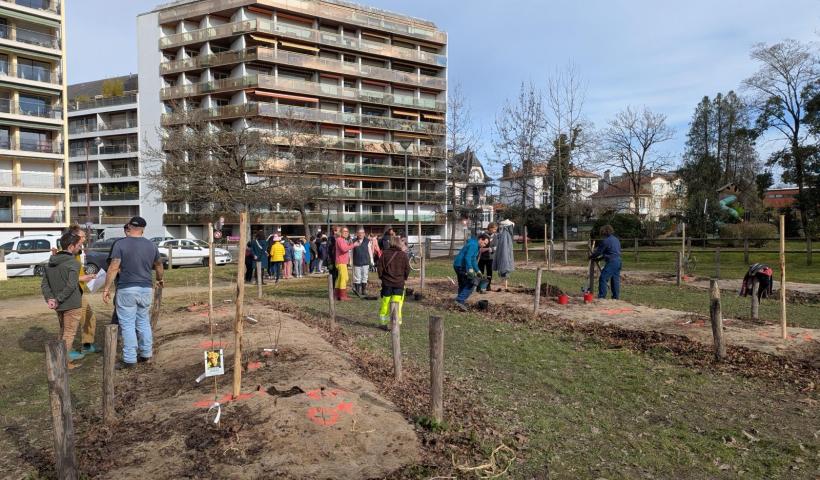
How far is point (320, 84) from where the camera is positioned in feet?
173

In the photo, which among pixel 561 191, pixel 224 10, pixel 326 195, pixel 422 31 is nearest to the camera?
pixel 561 191

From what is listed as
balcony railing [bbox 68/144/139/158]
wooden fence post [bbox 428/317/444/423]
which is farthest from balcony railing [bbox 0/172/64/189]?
wooden fence post [bbox 428/317/444/423]

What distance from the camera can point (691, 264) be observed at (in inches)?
952

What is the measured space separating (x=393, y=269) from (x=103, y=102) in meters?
63.3

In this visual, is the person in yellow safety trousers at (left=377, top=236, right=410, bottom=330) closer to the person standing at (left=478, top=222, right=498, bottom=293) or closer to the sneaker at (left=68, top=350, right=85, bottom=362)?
the sneaker at (left=68, top=350, right=85, bottom=362)

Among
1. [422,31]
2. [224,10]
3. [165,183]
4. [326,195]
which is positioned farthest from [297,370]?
[422,31]

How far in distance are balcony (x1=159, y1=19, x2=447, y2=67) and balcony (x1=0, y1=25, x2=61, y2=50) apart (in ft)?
39.1

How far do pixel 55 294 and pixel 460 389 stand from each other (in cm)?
540

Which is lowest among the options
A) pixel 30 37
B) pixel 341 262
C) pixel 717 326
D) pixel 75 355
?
pixel 75 355

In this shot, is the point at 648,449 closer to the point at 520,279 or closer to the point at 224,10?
the point at 520,279

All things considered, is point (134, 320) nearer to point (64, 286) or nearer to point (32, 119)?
point (64, 286)

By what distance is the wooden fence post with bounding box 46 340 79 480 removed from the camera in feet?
13.1

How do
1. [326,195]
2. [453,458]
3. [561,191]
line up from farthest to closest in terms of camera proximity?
[326,195], [561,191], [453,458]

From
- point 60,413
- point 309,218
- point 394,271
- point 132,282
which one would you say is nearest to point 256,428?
point 60,413
